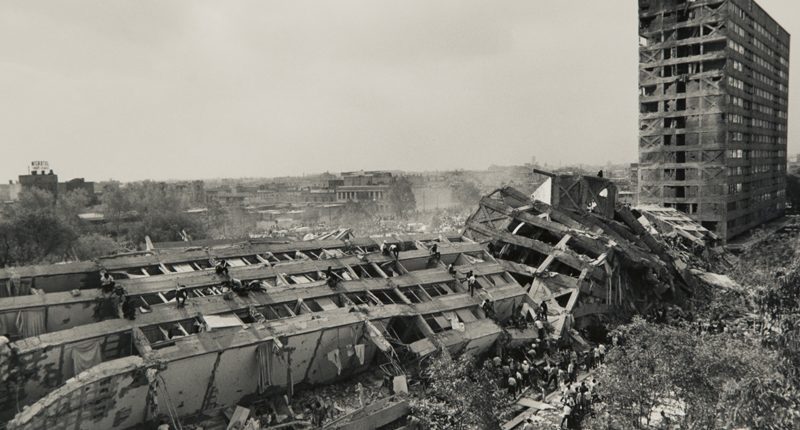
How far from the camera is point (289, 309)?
62.5 feet

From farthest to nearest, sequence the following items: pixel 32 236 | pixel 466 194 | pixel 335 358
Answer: pixel 466 194 → pixel 32 236 → pixel 335 358

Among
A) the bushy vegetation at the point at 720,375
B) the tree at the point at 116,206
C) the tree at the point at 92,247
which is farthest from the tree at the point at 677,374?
the tree at the point at 116,206

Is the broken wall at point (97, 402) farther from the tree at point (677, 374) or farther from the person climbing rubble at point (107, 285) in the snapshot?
the tree at point (677, 374)

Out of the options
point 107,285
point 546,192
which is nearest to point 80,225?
point 107,285

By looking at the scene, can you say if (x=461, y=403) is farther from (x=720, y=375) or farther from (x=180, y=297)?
(x=180, y=297)

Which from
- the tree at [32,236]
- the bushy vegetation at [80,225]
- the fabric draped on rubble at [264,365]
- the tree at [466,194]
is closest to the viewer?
the fabric draped on rubble at [264,365]

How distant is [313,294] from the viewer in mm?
20094

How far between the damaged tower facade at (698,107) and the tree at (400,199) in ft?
206

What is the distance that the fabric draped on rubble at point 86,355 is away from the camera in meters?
14.9

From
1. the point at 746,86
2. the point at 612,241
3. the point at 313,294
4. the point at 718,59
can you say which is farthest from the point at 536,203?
the point at 746,86

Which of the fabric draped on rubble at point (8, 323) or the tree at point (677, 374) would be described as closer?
the tree at point (677, 374)

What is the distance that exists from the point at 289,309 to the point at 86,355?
639 centimetres

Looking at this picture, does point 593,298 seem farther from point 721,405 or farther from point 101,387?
point 101,387

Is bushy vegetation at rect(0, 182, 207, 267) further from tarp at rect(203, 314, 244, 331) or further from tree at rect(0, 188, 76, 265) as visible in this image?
tarp at rect(203, 314, 244, 331)
